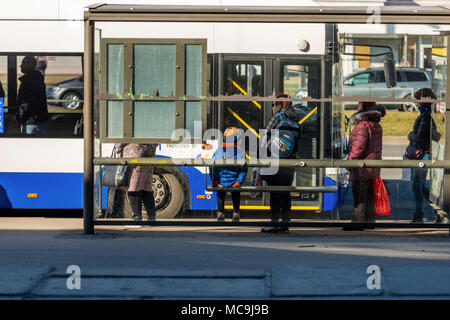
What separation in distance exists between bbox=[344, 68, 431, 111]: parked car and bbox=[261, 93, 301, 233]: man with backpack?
0.76 meters

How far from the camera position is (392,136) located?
35.7ft

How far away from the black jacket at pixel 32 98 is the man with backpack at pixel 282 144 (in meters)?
3.28

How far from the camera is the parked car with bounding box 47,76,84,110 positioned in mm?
12273

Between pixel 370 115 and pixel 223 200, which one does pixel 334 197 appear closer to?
pixel 370 115

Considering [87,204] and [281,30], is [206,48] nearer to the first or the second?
[281,30]

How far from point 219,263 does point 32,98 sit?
4.70 metres

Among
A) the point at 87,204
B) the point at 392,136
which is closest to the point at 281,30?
the point at 392,136

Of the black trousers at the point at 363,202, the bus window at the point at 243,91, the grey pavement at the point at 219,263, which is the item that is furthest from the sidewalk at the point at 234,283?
the bus window at the point at 243,91

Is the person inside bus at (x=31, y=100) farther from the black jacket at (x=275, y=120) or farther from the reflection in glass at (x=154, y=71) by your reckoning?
the black jacket at (x=275, y=120)

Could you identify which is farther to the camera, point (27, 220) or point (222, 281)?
point (27, 220)

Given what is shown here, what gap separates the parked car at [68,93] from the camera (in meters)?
12.3
